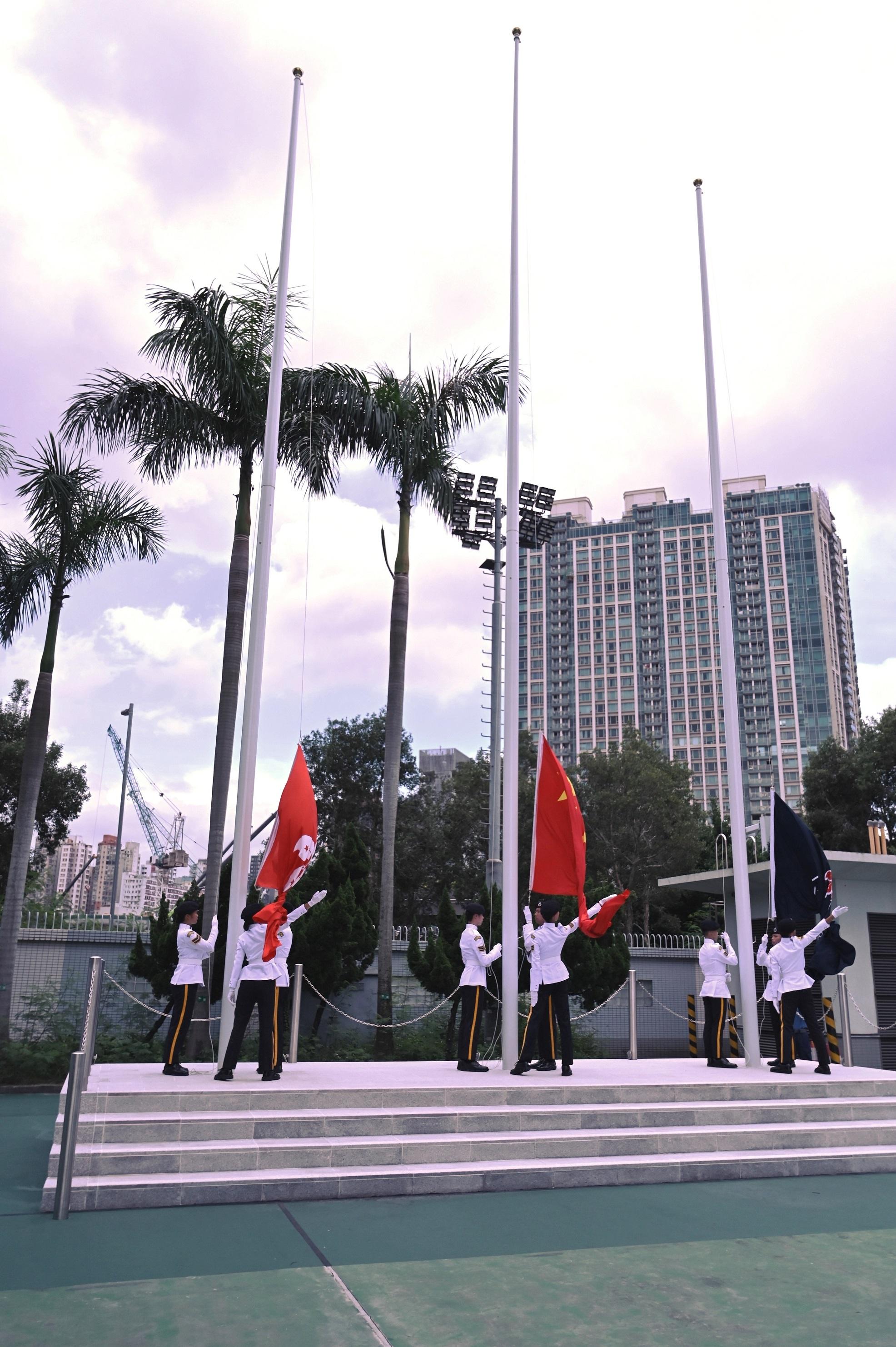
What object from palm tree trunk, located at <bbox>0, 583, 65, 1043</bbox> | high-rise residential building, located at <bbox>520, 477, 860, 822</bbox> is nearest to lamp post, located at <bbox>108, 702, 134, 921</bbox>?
palm tree trunk, located at <bbox>0, 583, 65, 1043</bbox>

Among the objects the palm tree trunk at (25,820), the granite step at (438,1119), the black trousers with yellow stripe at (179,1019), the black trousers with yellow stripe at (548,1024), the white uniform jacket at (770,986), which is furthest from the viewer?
the palm tree trunk at (25,820)

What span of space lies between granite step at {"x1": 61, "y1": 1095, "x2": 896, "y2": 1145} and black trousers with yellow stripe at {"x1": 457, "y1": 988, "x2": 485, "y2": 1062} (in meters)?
1.77

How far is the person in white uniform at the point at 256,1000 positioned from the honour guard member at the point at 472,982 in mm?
2210

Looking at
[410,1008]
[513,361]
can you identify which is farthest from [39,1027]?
[513,361]

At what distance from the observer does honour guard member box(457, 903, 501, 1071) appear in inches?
402

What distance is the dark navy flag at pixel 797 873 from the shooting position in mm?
12102

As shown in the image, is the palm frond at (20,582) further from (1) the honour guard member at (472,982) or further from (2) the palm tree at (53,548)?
(1) the honour guard member at (472,982)

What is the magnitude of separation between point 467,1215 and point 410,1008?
37.9 feet

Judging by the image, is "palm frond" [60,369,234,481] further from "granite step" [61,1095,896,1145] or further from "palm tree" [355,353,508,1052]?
"granite step" [61,1095,896,1145]

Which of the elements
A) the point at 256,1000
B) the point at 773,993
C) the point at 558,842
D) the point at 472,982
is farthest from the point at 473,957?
the point at 773,993

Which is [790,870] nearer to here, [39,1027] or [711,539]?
[39,1027]

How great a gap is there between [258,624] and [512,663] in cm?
285

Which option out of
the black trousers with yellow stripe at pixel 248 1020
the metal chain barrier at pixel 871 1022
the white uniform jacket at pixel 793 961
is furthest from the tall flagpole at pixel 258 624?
the metal chain barrier at pixel 871 1022

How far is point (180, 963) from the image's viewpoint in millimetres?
9531
